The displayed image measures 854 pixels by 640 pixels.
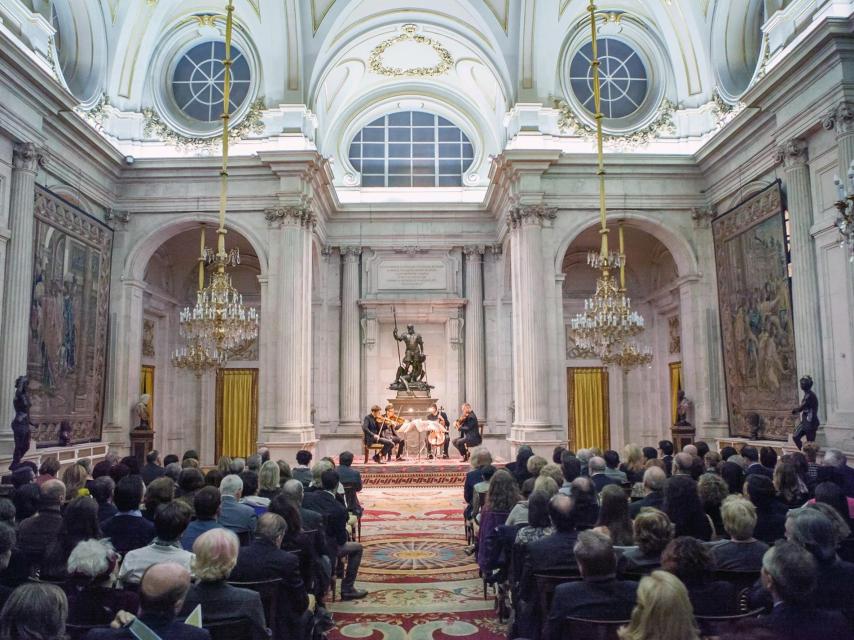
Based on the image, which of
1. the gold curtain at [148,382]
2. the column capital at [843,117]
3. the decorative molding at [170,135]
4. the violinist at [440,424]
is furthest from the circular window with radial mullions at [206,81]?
the column capital at [843,117]

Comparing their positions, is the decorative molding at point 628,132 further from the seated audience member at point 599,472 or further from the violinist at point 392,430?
the seated audience member at point 599,472

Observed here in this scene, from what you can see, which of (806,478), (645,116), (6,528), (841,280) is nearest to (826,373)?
(841,280)

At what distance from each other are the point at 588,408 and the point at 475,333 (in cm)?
365

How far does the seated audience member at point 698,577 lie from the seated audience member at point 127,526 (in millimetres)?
3434

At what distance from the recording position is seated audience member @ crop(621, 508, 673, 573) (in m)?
3.81

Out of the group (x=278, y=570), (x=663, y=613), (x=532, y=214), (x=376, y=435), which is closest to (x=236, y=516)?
(x=278, y=570)

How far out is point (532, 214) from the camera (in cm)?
1509

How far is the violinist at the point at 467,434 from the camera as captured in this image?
16.4 meters

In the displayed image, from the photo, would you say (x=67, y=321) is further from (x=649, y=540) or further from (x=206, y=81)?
(x=649, y=540)

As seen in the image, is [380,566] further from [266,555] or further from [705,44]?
[705,44]

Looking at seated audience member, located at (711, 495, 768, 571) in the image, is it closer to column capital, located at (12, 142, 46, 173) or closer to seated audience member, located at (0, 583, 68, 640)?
seated audience member, located at (0, 583, 68, 640)

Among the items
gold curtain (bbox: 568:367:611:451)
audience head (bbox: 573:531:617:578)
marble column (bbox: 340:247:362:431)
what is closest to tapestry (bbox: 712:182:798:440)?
gold curtain (bbox: 568:367:611:451)

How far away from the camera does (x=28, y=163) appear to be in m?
11.3

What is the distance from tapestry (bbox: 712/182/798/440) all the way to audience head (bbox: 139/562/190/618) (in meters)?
11.4
